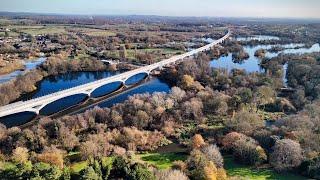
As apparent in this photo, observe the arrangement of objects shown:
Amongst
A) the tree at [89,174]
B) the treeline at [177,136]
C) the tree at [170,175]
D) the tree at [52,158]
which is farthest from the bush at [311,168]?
the tree at [52,158]

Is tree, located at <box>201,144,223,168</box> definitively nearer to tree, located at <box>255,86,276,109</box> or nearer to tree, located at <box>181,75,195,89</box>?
tree, located at <box>255,86,276,109</box>

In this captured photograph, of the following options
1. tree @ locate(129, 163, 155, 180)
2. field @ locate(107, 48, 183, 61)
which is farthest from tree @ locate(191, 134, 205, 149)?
field @ locate(107, 48, 183, 61)

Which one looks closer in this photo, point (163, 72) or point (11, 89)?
point (11, 89)

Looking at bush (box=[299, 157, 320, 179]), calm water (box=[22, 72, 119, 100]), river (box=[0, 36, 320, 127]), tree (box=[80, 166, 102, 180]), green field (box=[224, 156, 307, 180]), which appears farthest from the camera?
calm water (box=[22, 72, 119, 100])

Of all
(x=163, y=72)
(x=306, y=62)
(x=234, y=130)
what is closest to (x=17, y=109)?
(x=234, y=130)

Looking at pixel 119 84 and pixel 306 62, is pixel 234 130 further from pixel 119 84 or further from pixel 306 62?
pixel 306 62

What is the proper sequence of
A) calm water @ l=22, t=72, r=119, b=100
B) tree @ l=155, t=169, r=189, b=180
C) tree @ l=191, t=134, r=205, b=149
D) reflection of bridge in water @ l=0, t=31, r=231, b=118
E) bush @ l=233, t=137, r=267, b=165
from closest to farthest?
tree @ l=155, t=169, r=189, b=180 → bush @ l=233, t=137, r=267, b=165 → tree @ l=191, t=134, r=205, b=149 → reflection of bridge in water @ l=0, t=31, r=231, b=118 → calm water @ l=22, t=72, r=119, b=100
